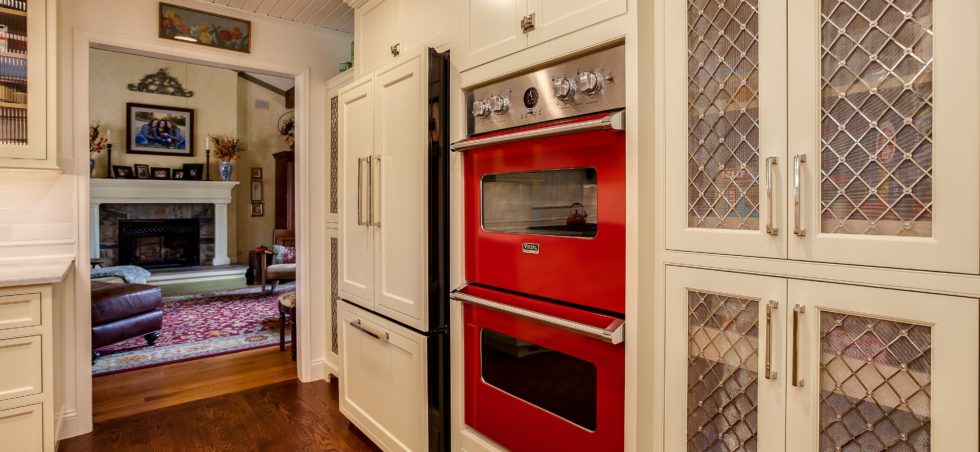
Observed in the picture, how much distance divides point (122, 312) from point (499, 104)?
369 centimetres

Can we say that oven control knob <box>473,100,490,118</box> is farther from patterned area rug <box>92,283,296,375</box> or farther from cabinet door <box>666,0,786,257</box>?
patterned area rug <box>92,283,296,375</box>

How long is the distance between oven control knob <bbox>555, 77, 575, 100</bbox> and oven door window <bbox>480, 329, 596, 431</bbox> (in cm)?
78

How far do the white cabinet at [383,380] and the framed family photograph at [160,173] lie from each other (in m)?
6.50

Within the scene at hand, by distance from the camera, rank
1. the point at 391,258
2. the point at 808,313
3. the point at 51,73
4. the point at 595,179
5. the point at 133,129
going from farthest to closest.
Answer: the point at 133,129, the point at 51,73, the point at 391,258, the point at 595,179, the point at 808,313

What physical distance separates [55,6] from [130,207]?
6.07 metres

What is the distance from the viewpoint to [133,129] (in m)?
7.27

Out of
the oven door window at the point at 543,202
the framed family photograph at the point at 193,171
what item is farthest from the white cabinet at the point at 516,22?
the framed family photograph at the point at 193,171

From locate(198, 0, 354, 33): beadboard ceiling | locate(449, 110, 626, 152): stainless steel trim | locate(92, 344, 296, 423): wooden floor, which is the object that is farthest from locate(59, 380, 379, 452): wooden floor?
locate(198, 0, 354, 33): beadboard ceiling

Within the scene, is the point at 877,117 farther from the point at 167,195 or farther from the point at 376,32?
the point at 167,195

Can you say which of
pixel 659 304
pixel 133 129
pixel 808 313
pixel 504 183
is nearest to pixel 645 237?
pixel 659 304

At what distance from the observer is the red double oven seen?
1.39m

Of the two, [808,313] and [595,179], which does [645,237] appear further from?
[808,313]

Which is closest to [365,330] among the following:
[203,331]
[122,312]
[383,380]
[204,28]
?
[383,380]

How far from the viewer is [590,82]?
1.43m
